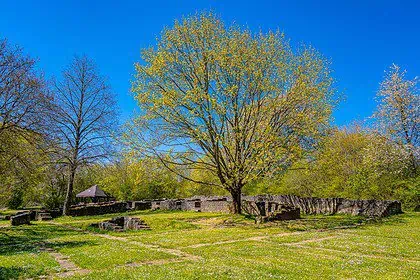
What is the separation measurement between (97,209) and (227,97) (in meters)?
25.9

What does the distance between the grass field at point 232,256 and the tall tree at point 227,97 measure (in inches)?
289

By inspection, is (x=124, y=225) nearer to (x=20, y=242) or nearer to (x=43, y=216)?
(x=20, y=242)

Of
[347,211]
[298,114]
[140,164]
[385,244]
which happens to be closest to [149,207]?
[140,164]

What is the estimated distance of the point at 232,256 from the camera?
12.9m

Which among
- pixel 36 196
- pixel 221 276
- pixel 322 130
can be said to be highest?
pixel 322 130

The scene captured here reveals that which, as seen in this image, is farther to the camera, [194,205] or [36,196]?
[36,196]

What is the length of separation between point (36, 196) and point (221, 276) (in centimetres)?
4794

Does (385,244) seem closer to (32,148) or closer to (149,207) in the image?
(32,148)

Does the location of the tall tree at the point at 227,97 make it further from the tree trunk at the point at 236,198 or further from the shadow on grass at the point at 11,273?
the shadow on grass at the point at 11,273

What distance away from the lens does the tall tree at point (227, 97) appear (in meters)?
25.3

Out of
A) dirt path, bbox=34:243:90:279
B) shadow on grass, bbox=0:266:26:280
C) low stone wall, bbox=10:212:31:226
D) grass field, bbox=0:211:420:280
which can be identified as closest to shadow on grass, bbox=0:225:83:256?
grass field, bbox=0:211:420:280

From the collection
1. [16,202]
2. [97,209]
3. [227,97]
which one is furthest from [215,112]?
[16,202]

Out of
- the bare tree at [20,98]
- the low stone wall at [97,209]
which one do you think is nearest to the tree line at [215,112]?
the bare tree at [20,98]

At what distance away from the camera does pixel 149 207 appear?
49.6 meters
